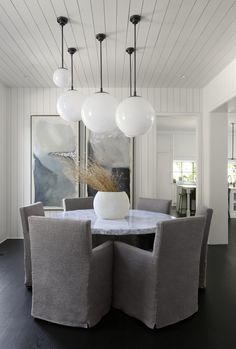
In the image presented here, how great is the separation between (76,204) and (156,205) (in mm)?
1057

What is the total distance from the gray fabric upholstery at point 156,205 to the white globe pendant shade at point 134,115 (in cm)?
131

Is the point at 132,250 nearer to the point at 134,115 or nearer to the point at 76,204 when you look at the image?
the point at 134,115

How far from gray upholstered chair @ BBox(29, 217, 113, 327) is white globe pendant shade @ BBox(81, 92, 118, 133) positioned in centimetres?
97

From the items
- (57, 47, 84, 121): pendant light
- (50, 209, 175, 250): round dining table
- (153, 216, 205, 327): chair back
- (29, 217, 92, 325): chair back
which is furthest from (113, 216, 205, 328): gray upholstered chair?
(57, 47, 84, 121): pendant light

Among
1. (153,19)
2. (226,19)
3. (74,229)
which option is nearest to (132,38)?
(153,19)

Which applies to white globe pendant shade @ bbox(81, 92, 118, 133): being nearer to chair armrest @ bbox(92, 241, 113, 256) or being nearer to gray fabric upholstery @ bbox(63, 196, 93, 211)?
chair armrest @ bbox(92, 241, 113, 256)

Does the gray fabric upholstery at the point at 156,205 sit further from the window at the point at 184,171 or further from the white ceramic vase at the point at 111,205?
the window at the point at 184,171

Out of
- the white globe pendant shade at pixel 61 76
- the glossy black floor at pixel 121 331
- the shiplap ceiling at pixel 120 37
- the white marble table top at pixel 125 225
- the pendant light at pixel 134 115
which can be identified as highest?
the shiplap ceiling at pixel 120 37

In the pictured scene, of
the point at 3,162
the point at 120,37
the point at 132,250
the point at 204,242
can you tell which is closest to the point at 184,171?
the point at 3,162

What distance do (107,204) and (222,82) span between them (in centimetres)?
247

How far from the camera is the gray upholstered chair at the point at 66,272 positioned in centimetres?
201

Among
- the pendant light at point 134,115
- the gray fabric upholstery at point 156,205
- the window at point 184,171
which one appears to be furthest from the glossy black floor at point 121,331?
the window at point 184,171

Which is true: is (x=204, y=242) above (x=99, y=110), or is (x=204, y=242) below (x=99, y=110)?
below

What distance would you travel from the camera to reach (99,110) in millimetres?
2455
